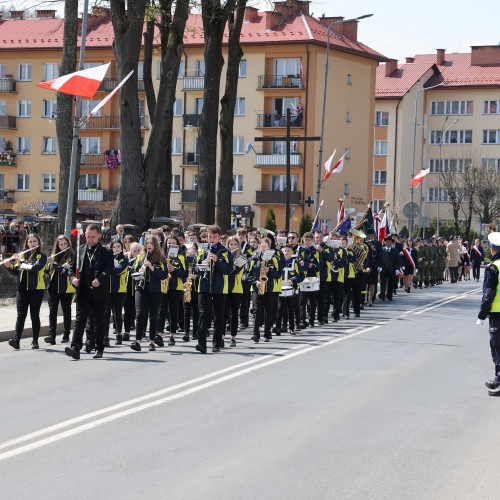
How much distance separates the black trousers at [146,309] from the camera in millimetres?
17859

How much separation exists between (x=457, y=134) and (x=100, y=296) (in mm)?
87667

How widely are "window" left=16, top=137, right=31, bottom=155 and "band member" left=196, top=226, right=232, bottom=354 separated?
219 ft

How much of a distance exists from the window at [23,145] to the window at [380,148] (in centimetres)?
2873

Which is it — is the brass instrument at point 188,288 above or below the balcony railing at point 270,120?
below

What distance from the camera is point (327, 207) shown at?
76.3 meters

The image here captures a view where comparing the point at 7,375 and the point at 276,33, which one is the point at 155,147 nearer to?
the point at 7,375

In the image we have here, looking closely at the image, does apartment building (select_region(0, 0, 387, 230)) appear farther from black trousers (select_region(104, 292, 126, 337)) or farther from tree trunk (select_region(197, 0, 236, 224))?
black trousers (select_region(104, 292, 126, 337))

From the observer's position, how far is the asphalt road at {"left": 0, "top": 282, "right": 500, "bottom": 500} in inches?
323

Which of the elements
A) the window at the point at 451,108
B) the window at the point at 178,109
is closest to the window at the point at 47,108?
the window at the point at 178,109

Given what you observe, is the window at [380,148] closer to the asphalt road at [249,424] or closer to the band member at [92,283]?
the asphalt road at [249,424]

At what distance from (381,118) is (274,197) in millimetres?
21108

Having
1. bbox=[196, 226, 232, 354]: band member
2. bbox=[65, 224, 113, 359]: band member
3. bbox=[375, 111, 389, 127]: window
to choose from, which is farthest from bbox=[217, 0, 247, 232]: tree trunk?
bbox=[375, 111, 389, 127]: window

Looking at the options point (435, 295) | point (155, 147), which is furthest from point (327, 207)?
point (155, 147)

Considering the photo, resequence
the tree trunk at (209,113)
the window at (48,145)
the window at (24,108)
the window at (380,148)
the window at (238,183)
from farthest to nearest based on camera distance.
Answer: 1. the window at (380,148)
2. the window at (24,108)
3. the window at (48,145)
4. the window at (238,183)
5. the tree trunk at (209,113)
